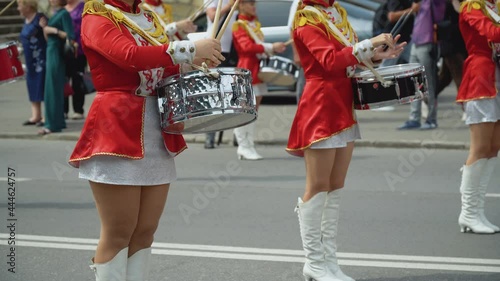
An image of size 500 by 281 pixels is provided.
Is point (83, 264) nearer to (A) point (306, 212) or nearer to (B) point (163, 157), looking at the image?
(A) point (306, 212)

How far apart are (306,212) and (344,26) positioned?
1.08m

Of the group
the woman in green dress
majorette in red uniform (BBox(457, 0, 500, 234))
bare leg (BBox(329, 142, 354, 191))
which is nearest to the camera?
bare leg (BBox(329, 142, 354, 191))

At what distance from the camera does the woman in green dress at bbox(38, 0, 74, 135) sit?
13.0 m

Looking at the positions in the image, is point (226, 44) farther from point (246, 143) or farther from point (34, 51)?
point (34, 51)

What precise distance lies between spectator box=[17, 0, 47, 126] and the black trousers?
39 centimetres

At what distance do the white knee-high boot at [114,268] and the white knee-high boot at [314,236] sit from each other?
1.47 meters

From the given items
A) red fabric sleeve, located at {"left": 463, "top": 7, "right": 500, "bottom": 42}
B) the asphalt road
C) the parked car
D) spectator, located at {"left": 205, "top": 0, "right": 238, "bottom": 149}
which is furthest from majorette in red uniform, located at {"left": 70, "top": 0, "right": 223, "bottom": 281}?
the parked car

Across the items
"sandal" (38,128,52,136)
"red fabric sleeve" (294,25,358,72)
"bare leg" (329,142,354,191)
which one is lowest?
"sandal" (38,128,52,136)

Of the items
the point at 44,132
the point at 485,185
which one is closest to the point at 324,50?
the point at 485,185

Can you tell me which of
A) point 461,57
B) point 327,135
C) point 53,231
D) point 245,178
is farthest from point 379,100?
point 461,57

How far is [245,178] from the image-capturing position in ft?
32.5

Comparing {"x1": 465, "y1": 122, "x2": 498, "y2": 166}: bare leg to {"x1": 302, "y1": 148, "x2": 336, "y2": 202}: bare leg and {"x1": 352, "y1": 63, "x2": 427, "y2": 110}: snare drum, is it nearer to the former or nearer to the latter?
{"x1": 352, "y1": 63, "x2": 427, "y2": 110}: snare drum

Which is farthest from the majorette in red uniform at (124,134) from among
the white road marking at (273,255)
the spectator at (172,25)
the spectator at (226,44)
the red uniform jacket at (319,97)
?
the spectator at (226,44)

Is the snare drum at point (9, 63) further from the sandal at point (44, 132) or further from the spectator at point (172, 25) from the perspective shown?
the sandal at point (44, 132)
